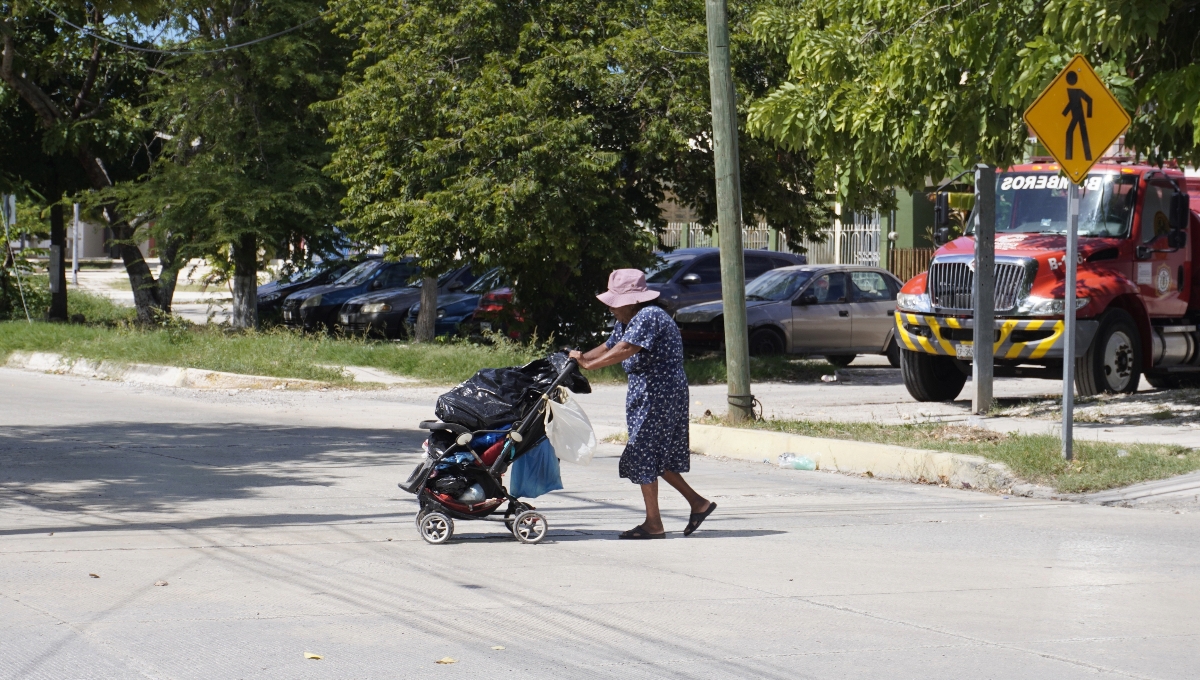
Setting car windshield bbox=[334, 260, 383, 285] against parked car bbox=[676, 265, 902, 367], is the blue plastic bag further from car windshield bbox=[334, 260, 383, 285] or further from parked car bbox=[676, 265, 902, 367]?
car windshield bbox=[334, 260, 383, 285]

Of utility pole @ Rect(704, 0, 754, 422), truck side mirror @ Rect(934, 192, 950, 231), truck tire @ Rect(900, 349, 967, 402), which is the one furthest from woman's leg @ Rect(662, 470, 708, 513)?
truck side mirror @ Rect(934, 192, 950, 231)

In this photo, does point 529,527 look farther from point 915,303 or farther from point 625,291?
point 915,303

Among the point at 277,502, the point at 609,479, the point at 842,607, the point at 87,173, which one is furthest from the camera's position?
the point at 87,173

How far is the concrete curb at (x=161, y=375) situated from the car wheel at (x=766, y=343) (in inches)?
269

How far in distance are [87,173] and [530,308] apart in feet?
34.9

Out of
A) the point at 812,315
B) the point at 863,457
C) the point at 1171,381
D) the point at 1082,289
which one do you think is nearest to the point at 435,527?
the point at 863,457

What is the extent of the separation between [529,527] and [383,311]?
1742cm

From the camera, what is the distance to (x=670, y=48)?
19.0 metres

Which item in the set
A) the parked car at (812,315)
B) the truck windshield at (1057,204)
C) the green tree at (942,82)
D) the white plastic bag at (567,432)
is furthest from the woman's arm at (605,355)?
the parked car at (812,315)

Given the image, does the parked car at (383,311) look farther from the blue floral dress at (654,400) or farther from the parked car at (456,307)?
the blue floral dress at (654,400)

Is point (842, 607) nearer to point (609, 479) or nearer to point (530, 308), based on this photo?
point (609, 479)

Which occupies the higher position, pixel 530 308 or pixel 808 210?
pixel 808 210

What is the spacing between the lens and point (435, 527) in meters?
7.94

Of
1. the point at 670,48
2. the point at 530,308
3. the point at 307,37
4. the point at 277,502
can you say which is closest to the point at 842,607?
the point at 277,502
